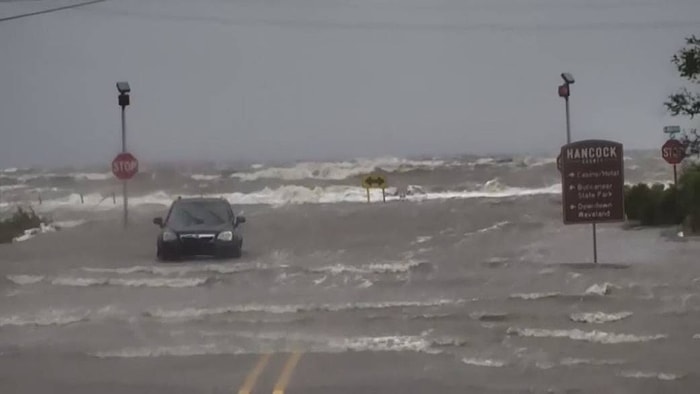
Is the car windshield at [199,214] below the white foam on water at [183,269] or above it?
above

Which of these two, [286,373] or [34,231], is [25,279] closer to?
[286,373]

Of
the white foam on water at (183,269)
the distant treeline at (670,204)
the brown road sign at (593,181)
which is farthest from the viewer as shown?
the distant treeline at (670,204)

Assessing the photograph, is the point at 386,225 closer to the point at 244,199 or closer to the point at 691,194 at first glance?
the point at 691,194

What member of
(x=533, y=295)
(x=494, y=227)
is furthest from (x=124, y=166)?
(x=533, y=295)

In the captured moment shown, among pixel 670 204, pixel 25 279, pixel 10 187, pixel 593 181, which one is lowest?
pixel 25 279

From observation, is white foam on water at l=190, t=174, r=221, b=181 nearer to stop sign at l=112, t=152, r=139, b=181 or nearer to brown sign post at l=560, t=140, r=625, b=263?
stop sign at l=112, t=152, r=139, b=181

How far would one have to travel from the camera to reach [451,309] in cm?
1664

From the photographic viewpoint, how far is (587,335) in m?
13.8

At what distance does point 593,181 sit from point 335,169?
184 feet

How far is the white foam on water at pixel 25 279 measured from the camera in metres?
21.5

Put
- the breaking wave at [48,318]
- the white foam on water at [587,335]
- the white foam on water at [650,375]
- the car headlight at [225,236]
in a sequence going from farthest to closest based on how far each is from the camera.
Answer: the car headlight at [225,236] < the breaking wave at [48,318] < the white foam on water at [587,335] < the white foam on water at [650,375]

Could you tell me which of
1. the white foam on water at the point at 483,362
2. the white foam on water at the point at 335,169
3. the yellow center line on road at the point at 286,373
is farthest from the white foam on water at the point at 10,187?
the white foam on water at the point at 483,362

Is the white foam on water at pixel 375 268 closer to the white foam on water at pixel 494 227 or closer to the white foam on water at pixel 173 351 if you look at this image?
the white foam on water at pixel 173 351

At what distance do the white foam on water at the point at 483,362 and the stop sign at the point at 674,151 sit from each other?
18.7m
